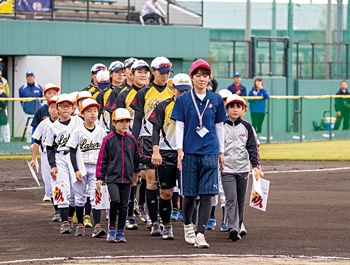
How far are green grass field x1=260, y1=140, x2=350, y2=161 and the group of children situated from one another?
36.8 ft

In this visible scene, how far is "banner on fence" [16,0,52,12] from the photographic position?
27.0m

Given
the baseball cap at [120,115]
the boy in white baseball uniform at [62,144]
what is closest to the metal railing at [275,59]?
the boy in white baseball uniform at [62,144]

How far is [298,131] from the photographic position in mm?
27812

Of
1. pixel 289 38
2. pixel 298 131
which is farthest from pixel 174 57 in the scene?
pixel 289 38

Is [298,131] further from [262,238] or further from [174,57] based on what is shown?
[262,238]

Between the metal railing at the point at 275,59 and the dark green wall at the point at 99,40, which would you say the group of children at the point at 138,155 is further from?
the metal railing at the point at 275,59

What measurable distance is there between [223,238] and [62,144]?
2.61 meters

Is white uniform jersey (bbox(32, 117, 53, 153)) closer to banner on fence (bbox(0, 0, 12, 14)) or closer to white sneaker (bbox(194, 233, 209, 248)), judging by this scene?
white sneaker (bbox(194, 233, 209, 248))

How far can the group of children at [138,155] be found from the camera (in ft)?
32.0

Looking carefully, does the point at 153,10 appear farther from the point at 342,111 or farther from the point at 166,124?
the point at 166,124

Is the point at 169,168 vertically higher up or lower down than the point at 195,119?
lower down

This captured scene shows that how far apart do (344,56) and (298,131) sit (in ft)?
46.0

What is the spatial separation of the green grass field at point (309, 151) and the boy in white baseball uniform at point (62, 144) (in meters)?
11.5

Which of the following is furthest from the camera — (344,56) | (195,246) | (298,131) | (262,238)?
(344,56)
